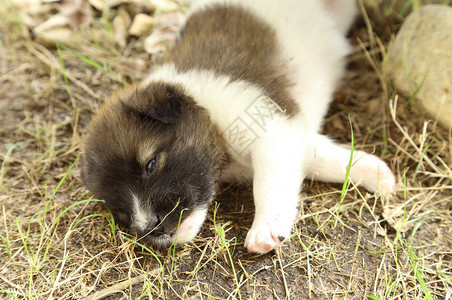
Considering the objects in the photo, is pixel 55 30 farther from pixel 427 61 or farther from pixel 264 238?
pixel 427 61

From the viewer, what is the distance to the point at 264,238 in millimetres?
2648

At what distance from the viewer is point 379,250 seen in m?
2.75

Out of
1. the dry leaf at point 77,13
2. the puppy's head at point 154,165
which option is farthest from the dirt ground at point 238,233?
the dry leaf at point 77,13

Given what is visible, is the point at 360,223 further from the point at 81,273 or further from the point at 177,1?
the point at 177,1

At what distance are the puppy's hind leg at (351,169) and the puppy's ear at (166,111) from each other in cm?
112

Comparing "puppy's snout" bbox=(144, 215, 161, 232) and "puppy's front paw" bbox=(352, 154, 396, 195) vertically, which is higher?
"puppy's front paw" bbox=(352, 154, 396, 195)

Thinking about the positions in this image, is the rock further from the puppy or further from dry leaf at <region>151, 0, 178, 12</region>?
dry leaf at <region>151, 0, 178, 12</region>

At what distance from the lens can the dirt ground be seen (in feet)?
8.41

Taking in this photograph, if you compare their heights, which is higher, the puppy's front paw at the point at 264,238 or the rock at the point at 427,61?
the rock at the point at 427,61

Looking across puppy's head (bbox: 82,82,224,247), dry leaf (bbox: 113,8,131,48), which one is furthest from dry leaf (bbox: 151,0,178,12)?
puppy's head (bbox: 82,82,224,247)

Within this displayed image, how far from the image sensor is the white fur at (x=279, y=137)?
280cm

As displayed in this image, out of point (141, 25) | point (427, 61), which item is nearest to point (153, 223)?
point (427, 61)

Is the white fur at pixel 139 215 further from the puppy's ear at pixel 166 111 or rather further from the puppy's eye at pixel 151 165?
the puppy's ear at pixel 166 111

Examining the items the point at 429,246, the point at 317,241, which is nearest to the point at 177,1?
the point at 317,241
